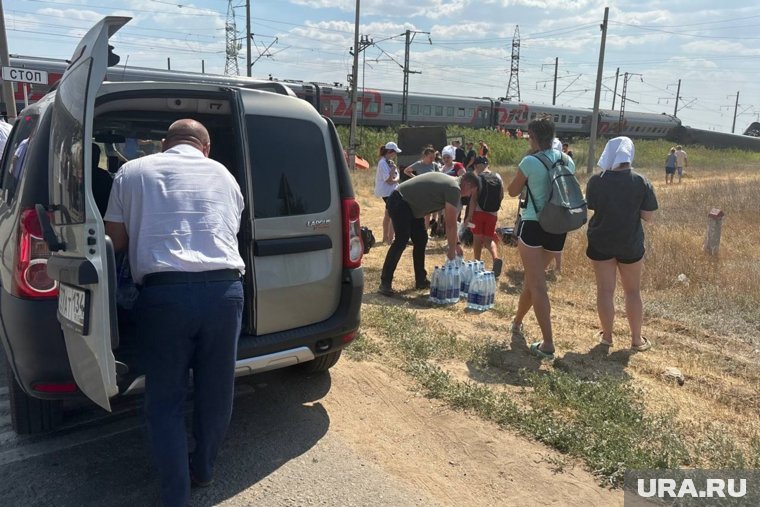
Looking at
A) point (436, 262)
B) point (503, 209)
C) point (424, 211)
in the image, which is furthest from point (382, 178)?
point (503, 209)

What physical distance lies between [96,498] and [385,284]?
4.28 metres

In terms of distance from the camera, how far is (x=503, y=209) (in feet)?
50.6

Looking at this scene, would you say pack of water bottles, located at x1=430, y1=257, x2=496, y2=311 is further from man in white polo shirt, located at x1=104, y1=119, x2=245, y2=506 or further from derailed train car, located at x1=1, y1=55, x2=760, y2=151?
derailed train car, located at x1=1, y1=55, x2=760, y2=151

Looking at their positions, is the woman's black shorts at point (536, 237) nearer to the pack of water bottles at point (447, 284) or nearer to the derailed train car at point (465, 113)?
the pack of water bottles at point (447, 284)

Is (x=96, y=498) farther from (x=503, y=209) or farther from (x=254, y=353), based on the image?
(x=503, y=209)

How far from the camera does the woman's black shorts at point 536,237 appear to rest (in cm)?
473

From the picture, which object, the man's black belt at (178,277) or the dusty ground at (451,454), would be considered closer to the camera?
the man's black belt at (178,277)

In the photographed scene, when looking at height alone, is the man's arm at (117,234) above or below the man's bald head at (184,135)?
below

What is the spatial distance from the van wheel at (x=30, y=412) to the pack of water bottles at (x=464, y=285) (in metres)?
3.93

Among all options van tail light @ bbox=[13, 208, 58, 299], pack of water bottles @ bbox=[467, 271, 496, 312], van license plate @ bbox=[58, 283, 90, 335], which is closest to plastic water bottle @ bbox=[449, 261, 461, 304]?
pack of water bottles @ bbox=[467, 271, 496, 312]

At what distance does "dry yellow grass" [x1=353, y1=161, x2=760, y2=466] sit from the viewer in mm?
3932

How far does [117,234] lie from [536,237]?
325 centimetres

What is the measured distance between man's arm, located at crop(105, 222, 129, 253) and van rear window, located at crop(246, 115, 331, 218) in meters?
0.77

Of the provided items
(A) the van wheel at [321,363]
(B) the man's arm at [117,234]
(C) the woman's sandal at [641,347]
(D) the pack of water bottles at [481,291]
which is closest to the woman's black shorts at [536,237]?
(C) the woman's sandal at [641,347]
